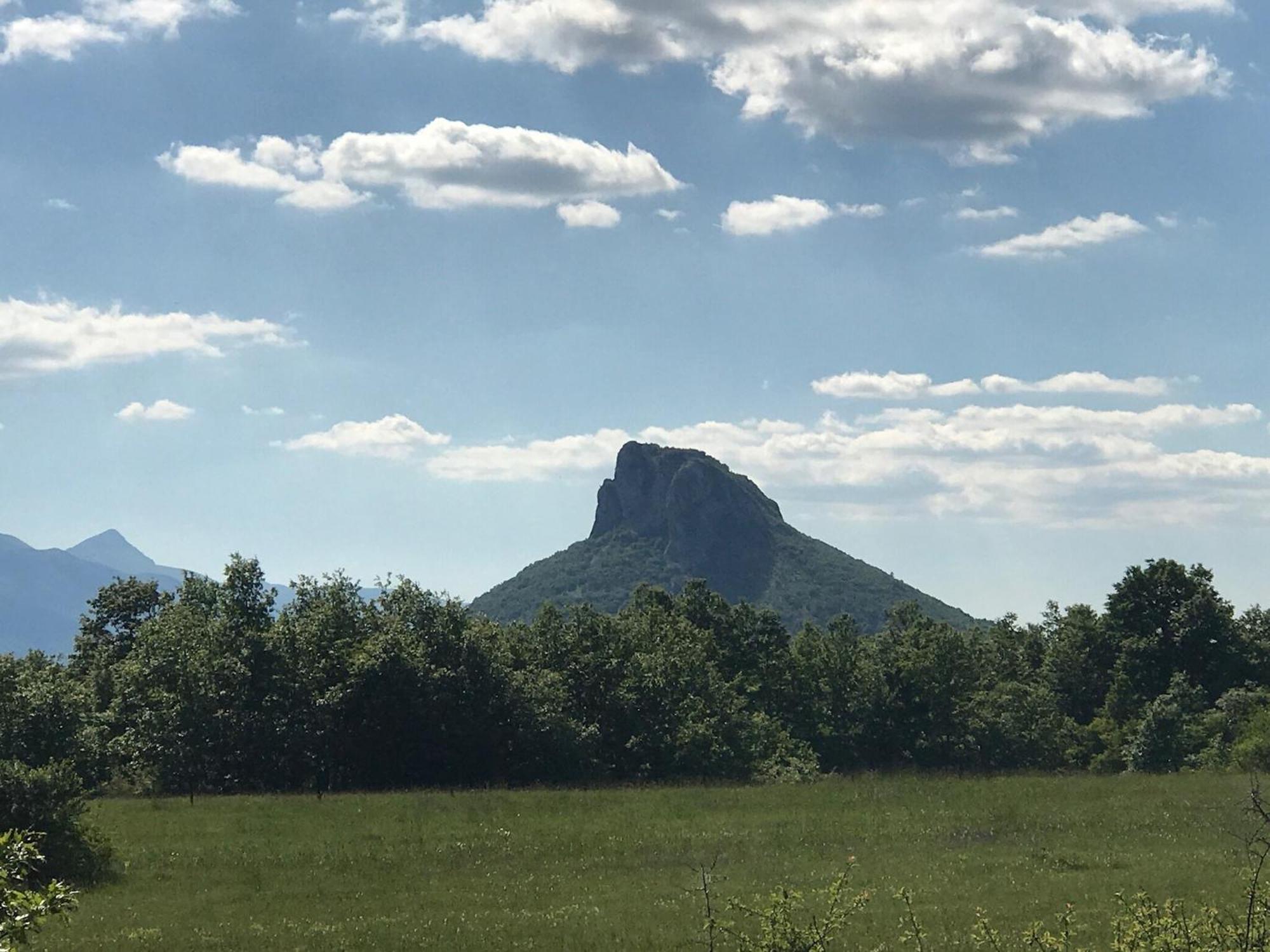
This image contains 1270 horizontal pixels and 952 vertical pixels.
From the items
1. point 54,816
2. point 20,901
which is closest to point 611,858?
point 54,816

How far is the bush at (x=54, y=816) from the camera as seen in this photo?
33.7m

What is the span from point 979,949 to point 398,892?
52.9 feet

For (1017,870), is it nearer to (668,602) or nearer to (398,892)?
(398,892)

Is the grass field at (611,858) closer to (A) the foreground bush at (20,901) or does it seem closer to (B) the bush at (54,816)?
(B) the bush at (54,816)

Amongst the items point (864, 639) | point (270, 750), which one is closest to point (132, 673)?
point (270, 750)

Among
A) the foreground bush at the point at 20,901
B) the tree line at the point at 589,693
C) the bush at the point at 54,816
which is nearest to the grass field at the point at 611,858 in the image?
the bush at the point at 54,816

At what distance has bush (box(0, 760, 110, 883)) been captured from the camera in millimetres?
→ 33688

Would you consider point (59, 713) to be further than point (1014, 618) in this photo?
No

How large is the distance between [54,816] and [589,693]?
144 feet

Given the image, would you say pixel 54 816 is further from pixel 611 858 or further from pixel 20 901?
pixel 20 901

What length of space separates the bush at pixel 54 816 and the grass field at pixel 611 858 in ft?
3.93

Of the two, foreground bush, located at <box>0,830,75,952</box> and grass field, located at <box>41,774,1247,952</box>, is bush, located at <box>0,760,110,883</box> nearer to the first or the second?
grass field, located at <box>41,774,1247,952</box>

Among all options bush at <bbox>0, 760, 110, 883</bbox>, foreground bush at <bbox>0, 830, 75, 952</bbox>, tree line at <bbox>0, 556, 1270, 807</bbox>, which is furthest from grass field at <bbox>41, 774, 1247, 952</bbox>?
foreground bush at <bbox>0, 830, 75, 952</bbox>

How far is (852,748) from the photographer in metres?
90.0
